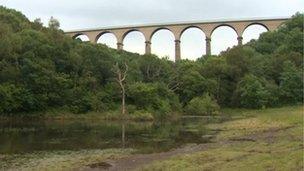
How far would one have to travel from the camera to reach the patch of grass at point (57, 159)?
2002cm

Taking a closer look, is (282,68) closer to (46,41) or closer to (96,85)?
(96,85)

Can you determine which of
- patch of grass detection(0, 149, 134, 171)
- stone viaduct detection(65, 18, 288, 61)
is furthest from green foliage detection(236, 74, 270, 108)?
patch of grass detection(0, 149, 134, 171)

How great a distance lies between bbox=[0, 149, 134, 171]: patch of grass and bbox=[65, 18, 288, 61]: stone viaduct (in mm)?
69971

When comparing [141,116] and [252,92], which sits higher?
[252,92]

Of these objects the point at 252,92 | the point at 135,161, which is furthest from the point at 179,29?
the point at 135,161

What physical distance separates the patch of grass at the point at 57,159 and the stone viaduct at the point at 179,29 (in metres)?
70.0

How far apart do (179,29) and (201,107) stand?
31436 millimetres

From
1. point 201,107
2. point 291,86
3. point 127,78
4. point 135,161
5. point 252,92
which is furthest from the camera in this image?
point 252,92

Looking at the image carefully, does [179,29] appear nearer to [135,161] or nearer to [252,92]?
[252,92]

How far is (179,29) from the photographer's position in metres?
95.6

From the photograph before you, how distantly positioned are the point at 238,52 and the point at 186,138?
4923 cm

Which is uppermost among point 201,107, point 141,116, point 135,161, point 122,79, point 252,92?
point 122,79

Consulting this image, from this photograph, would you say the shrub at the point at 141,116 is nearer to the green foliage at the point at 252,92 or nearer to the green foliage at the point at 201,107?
the green foliage at the point at 201,107

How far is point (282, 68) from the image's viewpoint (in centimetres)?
7550
